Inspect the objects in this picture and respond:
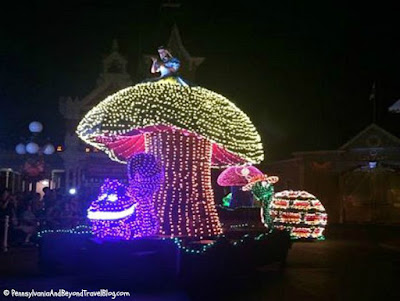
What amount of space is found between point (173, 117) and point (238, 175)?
34.3 feet

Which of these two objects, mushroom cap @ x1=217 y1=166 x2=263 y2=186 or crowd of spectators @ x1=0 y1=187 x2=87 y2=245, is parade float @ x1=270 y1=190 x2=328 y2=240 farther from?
crowd of spectators @ x1=0 y1=187 x2=87 y2=245

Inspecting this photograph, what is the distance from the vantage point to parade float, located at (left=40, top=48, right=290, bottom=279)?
8.62 meters

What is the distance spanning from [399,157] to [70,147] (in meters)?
16.7

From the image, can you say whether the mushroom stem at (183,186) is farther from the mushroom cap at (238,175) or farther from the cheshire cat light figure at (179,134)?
the mushroom cap at (238,175)

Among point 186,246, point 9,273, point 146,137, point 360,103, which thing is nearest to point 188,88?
point 146,137

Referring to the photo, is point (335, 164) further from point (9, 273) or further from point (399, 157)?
point (9, 273)

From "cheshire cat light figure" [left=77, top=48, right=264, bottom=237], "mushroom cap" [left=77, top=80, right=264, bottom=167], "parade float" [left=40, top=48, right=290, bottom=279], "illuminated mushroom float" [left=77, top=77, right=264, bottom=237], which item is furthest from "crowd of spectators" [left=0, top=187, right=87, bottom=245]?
"mushroom cap" [left=77, top=80, right=264, bottom=167]

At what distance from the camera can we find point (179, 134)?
1081cm

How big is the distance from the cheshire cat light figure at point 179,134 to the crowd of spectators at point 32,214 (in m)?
3.70

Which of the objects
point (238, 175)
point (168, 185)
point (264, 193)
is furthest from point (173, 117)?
point (238, 175)

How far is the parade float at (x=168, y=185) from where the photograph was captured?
340 inches

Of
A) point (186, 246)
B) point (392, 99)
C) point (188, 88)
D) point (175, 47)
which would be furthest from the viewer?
point (392, 99)

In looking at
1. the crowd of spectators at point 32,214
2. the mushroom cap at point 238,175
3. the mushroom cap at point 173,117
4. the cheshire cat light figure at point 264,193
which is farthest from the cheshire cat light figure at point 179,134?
the mushroom cap at point 238,175

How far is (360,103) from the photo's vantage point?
32.1 metres
